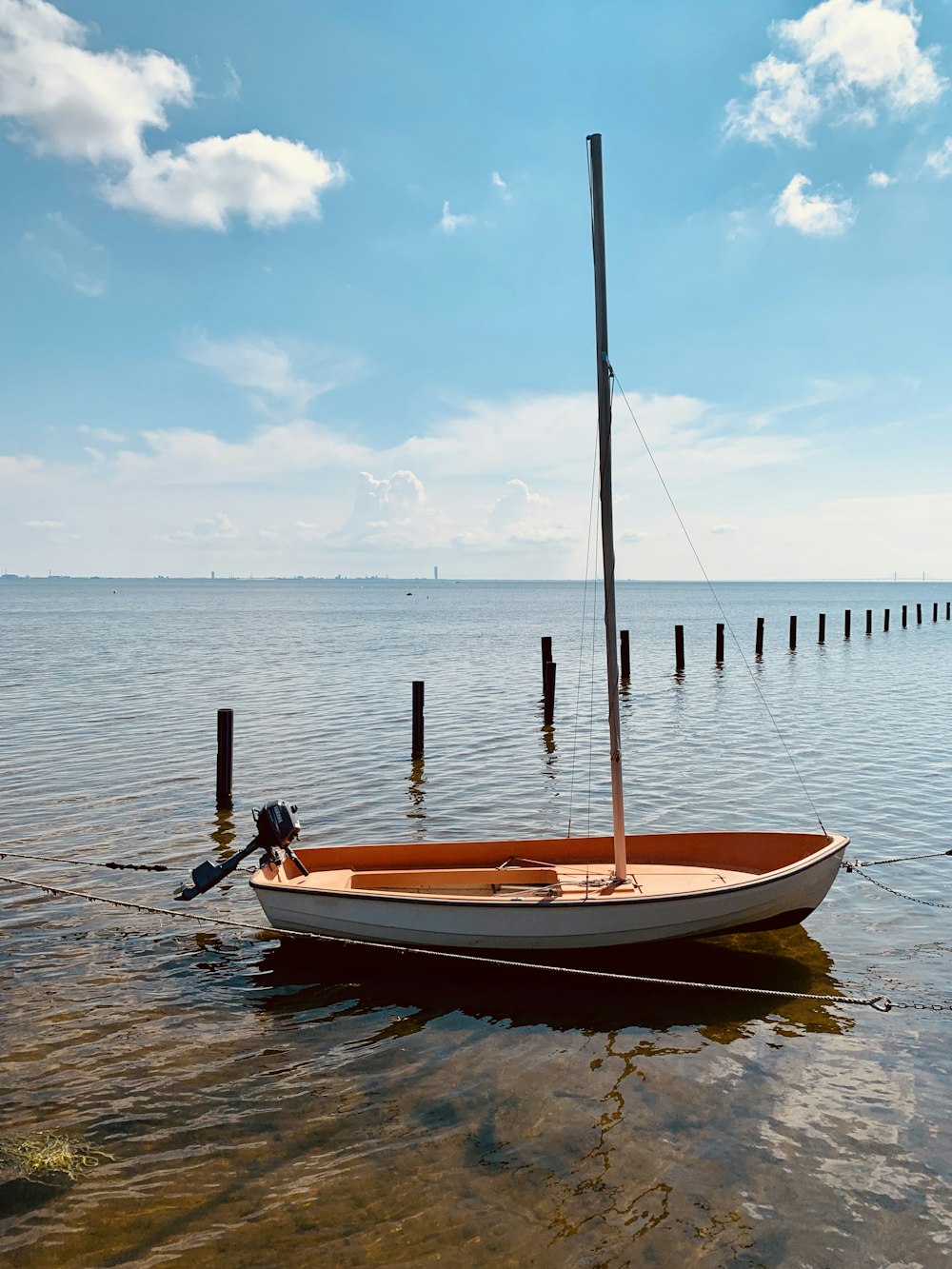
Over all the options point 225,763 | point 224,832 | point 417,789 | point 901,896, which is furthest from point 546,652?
point 901,896

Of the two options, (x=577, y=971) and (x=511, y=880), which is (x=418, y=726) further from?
(x=577, y=971)

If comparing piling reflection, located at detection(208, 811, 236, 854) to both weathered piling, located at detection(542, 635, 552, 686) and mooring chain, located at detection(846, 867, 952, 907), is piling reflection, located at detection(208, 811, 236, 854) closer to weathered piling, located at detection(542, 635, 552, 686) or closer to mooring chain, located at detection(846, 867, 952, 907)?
mooring chain, located at detection(846, 867, 952, 907)

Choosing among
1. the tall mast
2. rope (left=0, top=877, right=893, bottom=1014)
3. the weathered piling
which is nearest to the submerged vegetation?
rope (left=0, top=877, right=893, bottom=1014)

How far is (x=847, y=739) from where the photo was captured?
75.3 ft

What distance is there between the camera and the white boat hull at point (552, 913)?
31.1 feet

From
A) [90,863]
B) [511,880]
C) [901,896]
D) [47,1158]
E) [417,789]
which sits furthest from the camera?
[417,789]

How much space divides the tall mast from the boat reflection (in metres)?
1.33

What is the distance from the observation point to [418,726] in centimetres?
2166

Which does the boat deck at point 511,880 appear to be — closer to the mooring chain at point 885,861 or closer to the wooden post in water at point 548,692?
the mooring chain at point 885,861

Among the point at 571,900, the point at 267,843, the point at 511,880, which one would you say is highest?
the point at 267,843

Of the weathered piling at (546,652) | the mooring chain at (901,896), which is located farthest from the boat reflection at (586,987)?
the weathered piling at (546,652)

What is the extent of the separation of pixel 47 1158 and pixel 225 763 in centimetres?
1083

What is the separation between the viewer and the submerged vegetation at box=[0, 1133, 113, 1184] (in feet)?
21.2

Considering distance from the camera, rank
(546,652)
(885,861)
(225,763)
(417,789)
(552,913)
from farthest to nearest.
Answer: (546,652)
(417,789)
(225,763)
(885,861)
(552,913)
